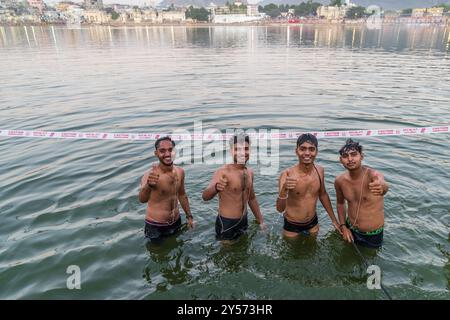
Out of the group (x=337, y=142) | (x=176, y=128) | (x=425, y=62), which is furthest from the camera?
(x=425, y=62)

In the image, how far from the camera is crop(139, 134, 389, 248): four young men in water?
5086mm

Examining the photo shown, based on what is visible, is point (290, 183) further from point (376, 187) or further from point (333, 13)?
point (333, 13)

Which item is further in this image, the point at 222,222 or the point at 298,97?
the point at 298,97

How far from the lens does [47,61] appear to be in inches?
1337

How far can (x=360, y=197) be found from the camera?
520cm

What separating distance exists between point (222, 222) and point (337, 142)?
7152 millimetres

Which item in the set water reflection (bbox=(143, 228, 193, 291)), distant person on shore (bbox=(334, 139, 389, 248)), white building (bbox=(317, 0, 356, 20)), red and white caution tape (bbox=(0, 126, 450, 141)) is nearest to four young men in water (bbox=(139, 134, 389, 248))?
distant person on shore (bbox=(334, 139, 389, 248))

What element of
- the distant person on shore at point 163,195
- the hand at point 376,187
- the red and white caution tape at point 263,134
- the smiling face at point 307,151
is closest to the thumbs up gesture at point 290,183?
the smiling face at point 307,151

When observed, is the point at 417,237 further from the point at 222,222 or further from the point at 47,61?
the point at 47,61

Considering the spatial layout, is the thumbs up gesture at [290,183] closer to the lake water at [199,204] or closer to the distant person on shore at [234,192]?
the distant person on shore at [234,192]

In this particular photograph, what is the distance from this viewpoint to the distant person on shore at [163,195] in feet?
17.2

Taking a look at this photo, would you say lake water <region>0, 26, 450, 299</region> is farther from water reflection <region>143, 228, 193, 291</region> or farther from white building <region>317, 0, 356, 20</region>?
white building <region>317, 0, 356, 20</region>
